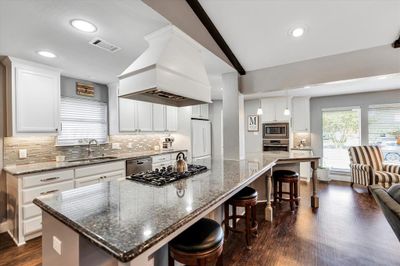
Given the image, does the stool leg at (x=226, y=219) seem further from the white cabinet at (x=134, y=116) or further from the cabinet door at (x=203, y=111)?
the cabinet door at (x=203, y=111)

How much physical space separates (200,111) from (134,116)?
198cm

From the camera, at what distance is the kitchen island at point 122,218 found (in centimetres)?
82

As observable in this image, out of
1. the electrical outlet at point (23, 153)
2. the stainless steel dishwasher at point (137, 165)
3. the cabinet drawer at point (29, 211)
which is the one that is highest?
the electrical outlet at point (23, 153)

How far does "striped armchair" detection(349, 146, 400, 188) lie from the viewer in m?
3.97

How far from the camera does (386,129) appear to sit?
490 centimetres

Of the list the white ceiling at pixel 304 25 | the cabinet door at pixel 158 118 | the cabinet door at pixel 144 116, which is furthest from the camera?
the cabinet door at pixel 158 118

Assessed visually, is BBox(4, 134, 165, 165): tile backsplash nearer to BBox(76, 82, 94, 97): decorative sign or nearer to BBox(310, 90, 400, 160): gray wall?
BBox(76, 82, 94, 97): decorative sign

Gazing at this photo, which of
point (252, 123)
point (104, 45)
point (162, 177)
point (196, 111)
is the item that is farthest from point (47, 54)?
point (252, 123)

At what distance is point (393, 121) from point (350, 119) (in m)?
0.85

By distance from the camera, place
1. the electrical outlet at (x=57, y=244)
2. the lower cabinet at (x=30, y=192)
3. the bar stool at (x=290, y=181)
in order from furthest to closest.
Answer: the bar stool at (x=290, y=181) → the lower cabinet at (x=30, y=192) → the electrical outlet at (x=57, y=244)

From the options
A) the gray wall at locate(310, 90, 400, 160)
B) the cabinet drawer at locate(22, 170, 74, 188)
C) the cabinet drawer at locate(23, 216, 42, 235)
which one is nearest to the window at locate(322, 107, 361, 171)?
the gray wall at locate(310, 90, 400, 160)

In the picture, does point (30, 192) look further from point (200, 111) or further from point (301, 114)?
point (301, 114)

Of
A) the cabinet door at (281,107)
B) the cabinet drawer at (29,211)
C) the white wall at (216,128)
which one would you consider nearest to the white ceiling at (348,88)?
the cabinet door at (281,107)

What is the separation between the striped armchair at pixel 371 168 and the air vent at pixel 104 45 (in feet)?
17.3
